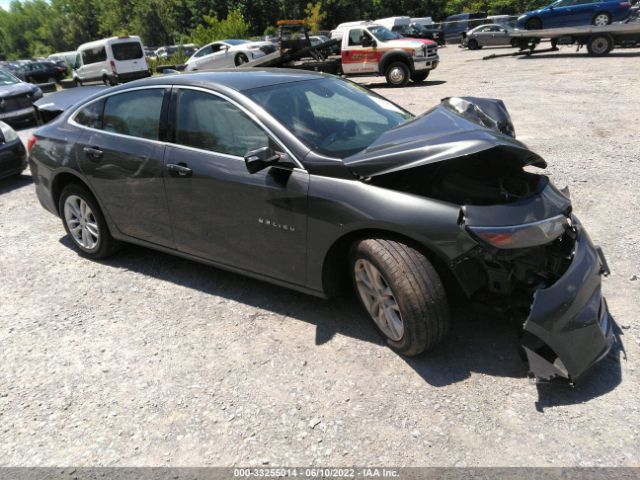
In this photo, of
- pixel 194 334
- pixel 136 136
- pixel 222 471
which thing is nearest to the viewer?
pixel 222 471

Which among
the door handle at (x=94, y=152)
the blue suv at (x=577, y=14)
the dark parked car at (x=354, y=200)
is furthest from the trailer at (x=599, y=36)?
the door handle at (x=94, y=152)

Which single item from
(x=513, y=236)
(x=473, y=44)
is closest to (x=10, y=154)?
(x=513, y=236)

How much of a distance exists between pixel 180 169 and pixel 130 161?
22.7 inches

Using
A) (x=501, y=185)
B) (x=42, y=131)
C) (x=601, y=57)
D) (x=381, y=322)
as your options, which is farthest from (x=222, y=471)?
(x=601, y=57)

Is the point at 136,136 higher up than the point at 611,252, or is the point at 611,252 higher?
the point at 136,136

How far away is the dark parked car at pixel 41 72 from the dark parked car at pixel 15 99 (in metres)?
19.5

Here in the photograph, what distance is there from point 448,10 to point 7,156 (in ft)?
171

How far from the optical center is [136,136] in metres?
3.93

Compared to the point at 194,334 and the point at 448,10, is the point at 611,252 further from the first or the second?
the point at 448,10

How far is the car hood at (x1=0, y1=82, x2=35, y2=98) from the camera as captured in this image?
12.9 meters

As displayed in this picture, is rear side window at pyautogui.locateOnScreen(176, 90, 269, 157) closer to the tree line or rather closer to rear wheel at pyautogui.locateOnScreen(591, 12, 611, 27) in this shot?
rear wheel at pyautogui.locateOnScreen(591, 12, 611, 27)

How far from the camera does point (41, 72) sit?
30.8 metres

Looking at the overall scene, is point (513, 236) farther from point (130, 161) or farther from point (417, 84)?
point (417, 84)

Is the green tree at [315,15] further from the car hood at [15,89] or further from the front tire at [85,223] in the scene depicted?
the front tire at [85,223]
